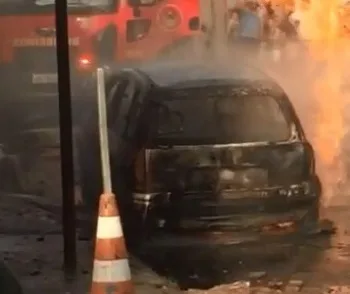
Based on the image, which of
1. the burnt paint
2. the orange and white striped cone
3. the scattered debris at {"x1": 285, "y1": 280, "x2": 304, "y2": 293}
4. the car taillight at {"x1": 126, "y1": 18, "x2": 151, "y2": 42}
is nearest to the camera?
the orange and white striped cone

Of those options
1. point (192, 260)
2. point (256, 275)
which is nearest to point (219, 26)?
point (192, 260)

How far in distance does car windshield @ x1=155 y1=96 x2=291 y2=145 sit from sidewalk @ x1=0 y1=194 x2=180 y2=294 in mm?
1018

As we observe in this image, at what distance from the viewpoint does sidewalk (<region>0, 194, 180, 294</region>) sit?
7836mm

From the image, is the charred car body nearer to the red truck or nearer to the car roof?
the car roof

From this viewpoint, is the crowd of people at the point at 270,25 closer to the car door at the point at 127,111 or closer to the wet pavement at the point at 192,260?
the car door at the point at 127,111

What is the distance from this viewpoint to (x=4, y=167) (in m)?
9.20

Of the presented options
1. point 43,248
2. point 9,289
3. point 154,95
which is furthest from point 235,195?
point 9,289

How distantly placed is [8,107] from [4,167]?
491mm

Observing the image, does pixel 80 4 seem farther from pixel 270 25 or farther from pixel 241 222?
pixel 241 222

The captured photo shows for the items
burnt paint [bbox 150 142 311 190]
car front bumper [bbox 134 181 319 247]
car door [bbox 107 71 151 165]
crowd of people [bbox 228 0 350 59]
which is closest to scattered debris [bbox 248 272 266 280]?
car front bumper [bbox 134 181 319 247]

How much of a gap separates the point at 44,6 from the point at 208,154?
5.52ft

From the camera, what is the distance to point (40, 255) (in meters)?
8.61

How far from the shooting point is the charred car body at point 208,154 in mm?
8695

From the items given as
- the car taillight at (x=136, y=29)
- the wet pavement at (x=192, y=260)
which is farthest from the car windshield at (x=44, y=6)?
the wet pavement at (x=192, y=260)
